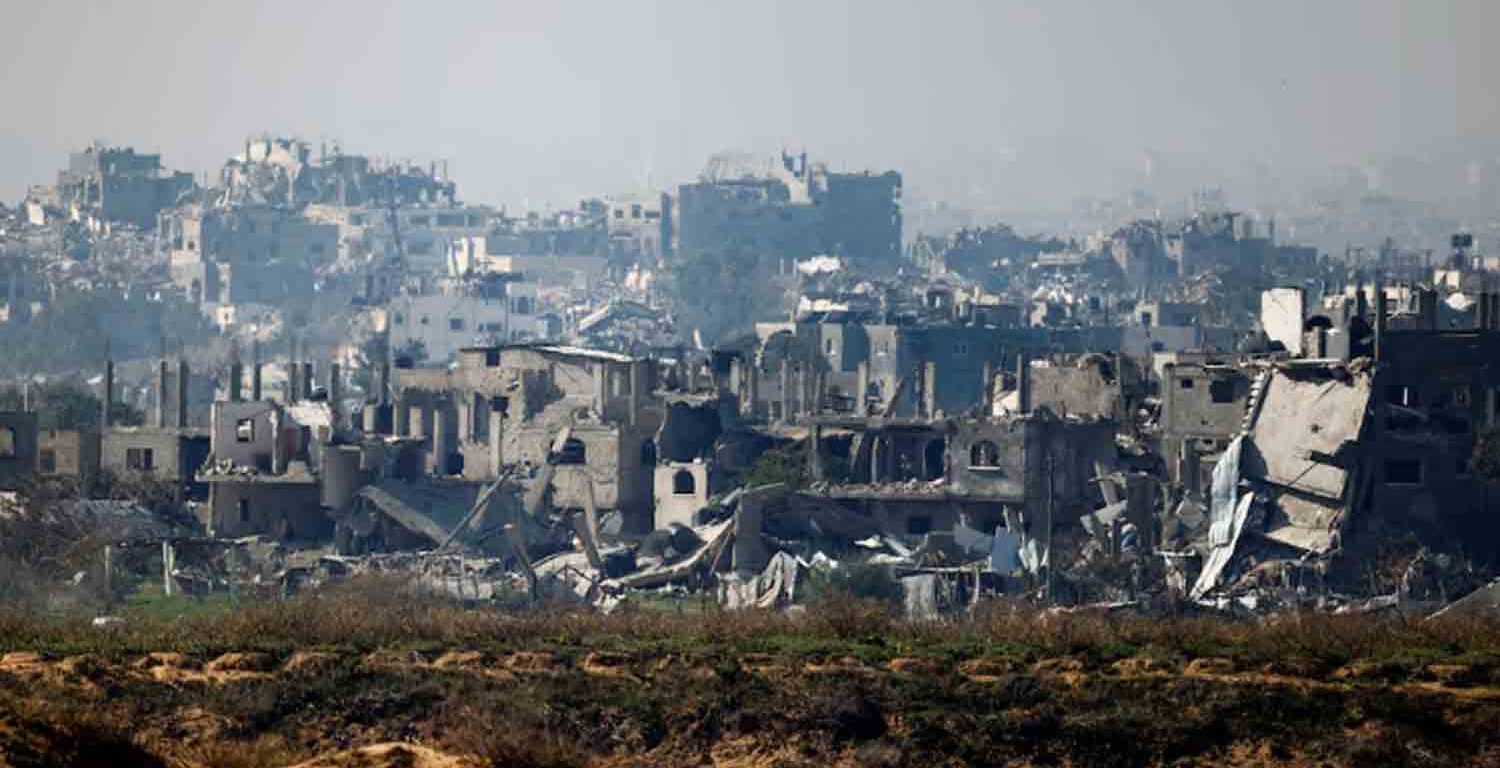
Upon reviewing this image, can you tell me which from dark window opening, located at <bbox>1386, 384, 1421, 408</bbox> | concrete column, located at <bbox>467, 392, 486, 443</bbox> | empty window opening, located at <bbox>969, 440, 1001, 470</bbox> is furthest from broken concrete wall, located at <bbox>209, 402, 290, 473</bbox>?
dark window opening, located at <bbox>1386, 384, 1421, 408</bbox>

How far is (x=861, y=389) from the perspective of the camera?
67125mm

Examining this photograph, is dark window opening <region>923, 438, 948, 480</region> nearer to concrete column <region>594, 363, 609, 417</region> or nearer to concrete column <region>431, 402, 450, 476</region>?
concrete column <region>594, 363, 609, 417</region>

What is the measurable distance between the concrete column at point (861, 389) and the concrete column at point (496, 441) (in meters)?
5.21

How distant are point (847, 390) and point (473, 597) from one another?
95.7ft

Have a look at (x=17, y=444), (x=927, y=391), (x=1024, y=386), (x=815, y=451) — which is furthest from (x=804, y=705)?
(x=927, y=391)

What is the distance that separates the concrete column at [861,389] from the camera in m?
61.1

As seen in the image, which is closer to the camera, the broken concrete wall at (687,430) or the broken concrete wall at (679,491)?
the broken concrete wall at (679,491)

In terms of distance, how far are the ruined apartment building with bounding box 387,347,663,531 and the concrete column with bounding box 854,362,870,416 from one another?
3.84 metres

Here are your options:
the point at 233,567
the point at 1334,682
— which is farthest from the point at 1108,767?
the point at 233,567

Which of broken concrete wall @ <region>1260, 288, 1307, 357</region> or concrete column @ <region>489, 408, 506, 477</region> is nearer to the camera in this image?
concrete column @ <region>489, 408, 506, 477</region>

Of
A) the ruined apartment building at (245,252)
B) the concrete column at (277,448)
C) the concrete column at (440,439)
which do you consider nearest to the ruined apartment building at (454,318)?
the ruined apartment building at (245,252)

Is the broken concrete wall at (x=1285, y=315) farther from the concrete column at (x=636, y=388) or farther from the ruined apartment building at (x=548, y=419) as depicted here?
the ruined apartment building at (x=548, y=419)

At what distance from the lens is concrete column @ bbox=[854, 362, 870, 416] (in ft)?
201

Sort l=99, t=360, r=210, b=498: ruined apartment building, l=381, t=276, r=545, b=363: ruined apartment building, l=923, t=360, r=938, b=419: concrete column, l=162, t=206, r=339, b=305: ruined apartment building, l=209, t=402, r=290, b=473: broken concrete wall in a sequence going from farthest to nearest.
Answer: l=162, t=206, r=339, b=305: ruined apartment building → l=381, t=276, r=545, b=363: ruined apartment building → l=923, t=360, r=938, b=419: concrete column → l=99, t=360, r=210, b=498: ruined apartment building → l=209, t=402, r=290, b=473: broken concrete wall
